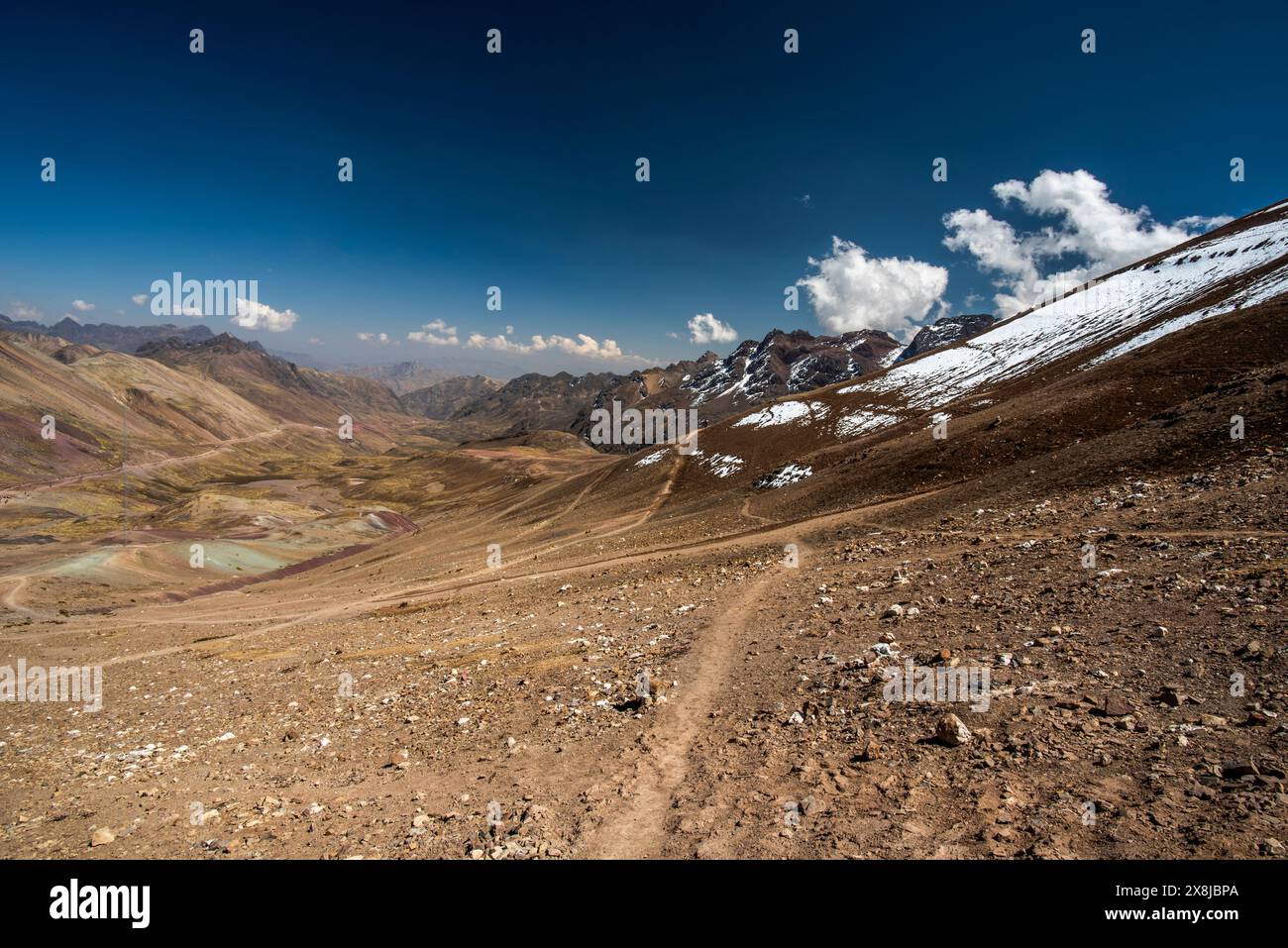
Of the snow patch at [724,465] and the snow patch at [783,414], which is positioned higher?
the snow patch at [783,414]

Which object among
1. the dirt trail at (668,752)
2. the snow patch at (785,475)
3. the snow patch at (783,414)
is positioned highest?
the snow patch at (783,414)

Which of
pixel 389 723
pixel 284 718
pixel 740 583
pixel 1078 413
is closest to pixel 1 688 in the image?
pixel 284 718

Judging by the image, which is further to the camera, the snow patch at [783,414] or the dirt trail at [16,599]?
the snow patch at [783,414]

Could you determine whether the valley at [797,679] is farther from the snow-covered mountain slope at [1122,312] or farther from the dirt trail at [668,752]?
the snow-covered mountain slope at [1122,312]

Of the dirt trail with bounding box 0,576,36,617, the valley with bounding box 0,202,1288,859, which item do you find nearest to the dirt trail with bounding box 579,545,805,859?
the valley with bounding box 0,202,1288,859

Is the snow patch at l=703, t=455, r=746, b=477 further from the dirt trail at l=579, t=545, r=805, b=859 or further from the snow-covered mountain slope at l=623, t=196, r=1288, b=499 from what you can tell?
the dirt trail at l=579, t=545, r=805, b=859

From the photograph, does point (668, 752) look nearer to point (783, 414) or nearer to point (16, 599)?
point (16, 599)

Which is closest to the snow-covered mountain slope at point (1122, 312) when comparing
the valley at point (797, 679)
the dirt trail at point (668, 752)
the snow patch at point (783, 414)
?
the snow patch at point (783, 414)

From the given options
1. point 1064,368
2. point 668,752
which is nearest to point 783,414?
point 1064,368
